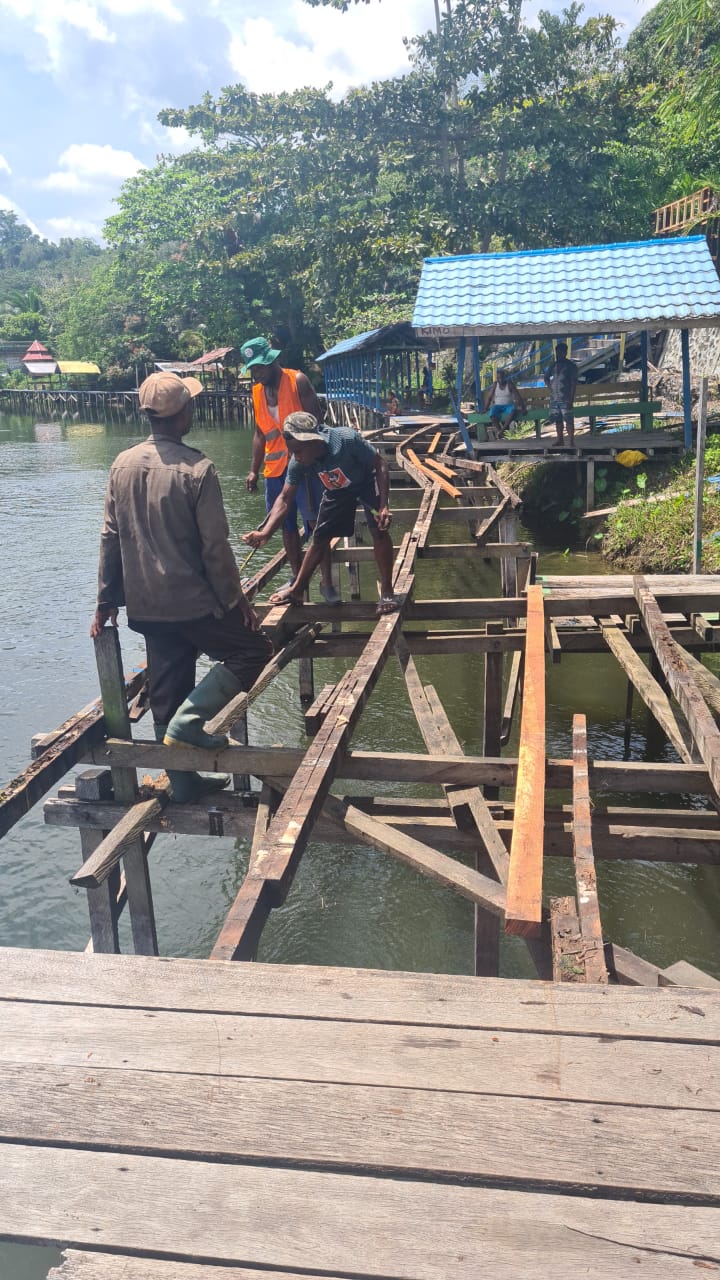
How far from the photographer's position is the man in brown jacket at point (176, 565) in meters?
3.82

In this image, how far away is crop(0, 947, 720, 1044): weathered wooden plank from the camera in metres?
1.92

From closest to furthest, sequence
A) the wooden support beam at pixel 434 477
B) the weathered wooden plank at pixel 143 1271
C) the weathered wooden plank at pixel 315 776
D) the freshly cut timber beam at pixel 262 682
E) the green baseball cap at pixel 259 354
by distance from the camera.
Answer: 1. the weathered wooden plank at pixel 143 1271
2. the weathered wooden plank at pixel 315 776
3. the freshly cut timber beam at pixel 262 682
4. the green baseball cap at pixel 259 354
5. the wooden support beam at pixel 434 477

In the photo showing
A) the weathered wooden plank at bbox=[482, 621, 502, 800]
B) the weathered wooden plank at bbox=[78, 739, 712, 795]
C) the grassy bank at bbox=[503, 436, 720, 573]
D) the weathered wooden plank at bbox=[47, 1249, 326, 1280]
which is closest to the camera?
the weathered wooden plank at bbox=[47, 1249, 326, 1280]

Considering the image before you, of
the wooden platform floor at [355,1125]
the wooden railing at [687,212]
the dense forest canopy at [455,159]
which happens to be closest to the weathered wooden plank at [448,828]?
the wooden platform floor at [355,1125]

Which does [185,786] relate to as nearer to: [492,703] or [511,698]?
[492,703]

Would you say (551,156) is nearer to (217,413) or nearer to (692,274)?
(692,274)

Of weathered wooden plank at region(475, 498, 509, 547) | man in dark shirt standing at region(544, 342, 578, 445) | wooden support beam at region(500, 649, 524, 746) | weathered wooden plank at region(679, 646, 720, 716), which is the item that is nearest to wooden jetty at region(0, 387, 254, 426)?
man in dark shirt standing at region(544, 342, 578, 445)

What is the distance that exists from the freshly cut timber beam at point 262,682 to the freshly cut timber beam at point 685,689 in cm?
203

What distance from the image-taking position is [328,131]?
107 ft

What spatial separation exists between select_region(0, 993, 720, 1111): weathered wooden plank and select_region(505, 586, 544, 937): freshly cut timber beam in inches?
24.9

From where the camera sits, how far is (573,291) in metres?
14.0

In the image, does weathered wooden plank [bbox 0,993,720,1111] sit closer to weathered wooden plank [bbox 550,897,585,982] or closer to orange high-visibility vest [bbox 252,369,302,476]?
weathered wooden plank [bbox 550,897,585,982]

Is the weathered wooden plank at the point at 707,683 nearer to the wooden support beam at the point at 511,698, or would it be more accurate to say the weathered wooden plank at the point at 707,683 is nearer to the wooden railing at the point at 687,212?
the wooden support beam at the point at 511,698

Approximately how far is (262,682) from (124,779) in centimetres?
91
